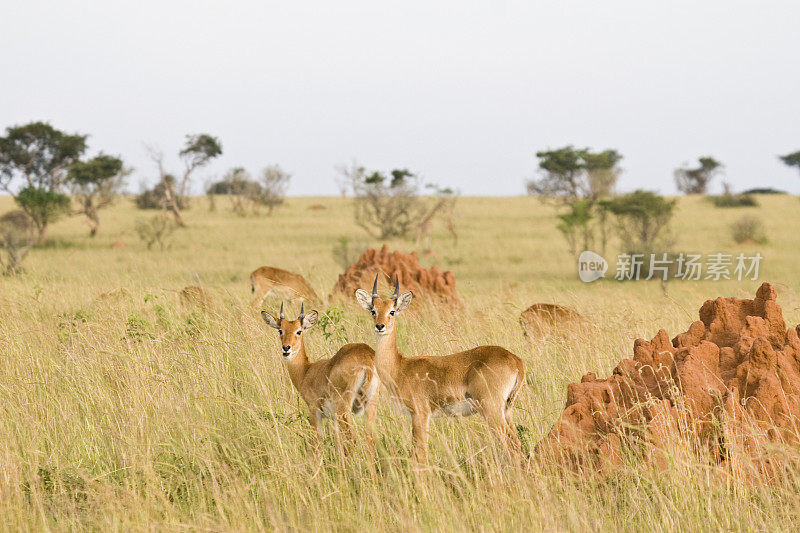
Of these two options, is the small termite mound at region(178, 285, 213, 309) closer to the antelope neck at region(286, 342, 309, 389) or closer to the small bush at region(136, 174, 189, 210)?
the antelope neck at region(286, 342, 309, 389)

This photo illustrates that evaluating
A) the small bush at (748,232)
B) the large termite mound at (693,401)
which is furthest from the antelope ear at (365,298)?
the small bush at (748,232)

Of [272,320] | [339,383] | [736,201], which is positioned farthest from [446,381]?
[736,201]

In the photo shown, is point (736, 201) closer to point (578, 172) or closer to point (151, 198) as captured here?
point (578, 172)

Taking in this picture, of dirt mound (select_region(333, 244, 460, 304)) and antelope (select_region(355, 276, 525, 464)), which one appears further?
dirt mound (select_region(333, 244, 460, 304))

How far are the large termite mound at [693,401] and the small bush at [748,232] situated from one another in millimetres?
33213

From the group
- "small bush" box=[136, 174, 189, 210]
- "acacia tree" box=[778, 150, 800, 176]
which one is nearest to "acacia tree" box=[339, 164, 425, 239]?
"small bush" box=[136, 174, 189, 210]

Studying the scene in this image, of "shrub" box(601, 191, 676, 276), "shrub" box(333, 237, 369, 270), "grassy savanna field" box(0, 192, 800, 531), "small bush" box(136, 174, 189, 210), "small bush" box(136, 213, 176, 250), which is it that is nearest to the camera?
"grassy savanna field" box(0, 192, 800, 531)

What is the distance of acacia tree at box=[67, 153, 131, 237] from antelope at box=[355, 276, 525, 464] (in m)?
37.7

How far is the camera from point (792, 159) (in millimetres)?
63438

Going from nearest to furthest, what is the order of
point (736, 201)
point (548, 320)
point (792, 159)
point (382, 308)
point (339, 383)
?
point (382, 308) < point (339, 383) < point (548, 320) < point (736, 201) < point (792, 159)

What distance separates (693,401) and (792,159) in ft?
218

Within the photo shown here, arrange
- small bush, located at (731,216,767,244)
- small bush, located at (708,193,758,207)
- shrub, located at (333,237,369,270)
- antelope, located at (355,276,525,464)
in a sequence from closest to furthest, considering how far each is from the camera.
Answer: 1. antelope, located at (355,276,525,464)
2. shrub, located at (333,237,369,270)
3. small bush, located at (731,216,767,244)
4. small bush, located at (708,193,758,207)

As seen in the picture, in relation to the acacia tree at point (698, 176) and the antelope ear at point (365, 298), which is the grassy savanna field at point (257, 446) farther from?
the acacia tree at point (698, 176)

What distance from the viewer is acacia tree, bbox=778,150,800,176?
63000 millimetres
